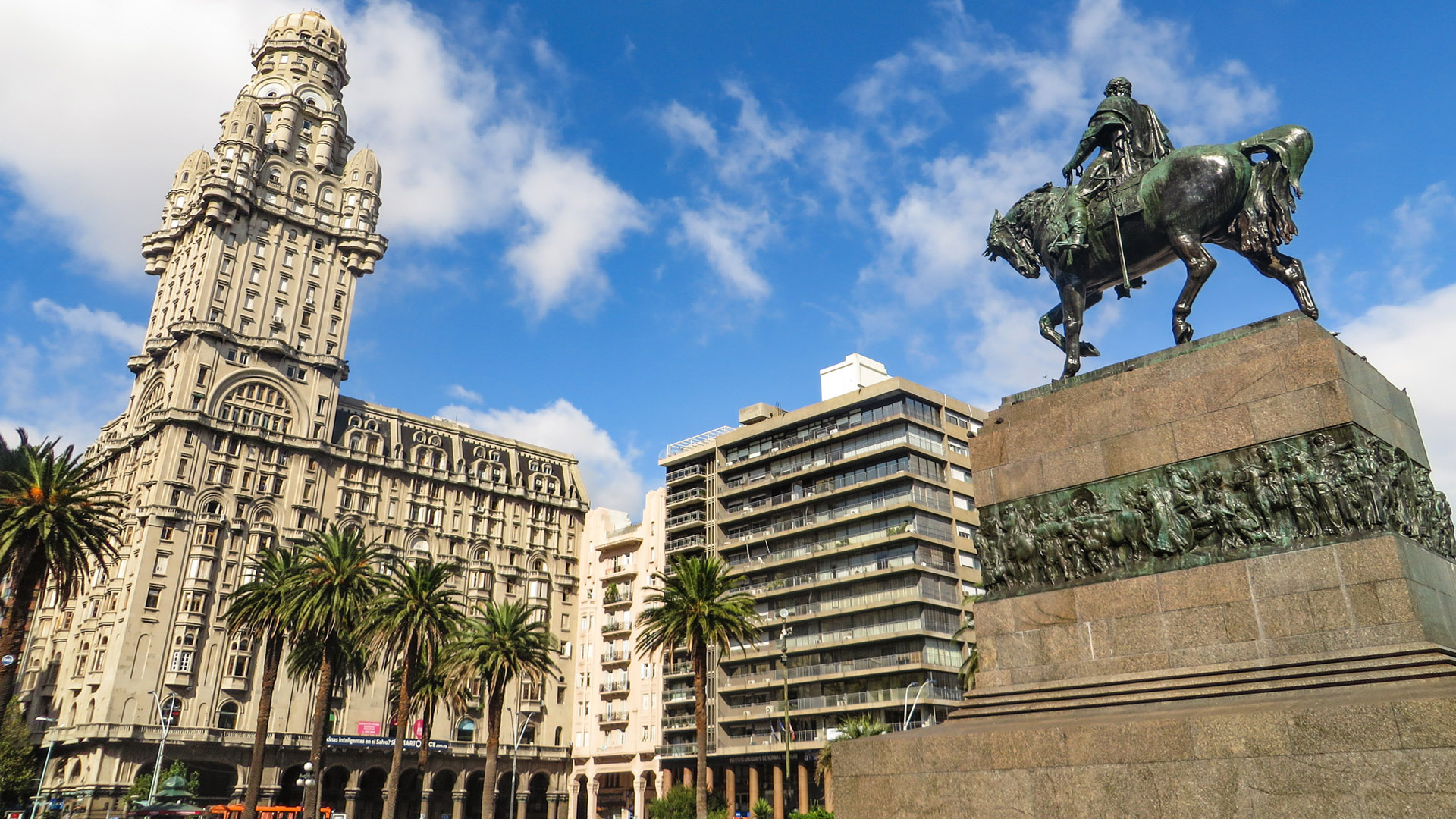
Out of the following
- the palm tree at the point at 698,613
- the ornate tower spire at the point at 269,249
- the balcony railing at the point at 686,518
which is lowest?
the palm tree at the point at 698,613

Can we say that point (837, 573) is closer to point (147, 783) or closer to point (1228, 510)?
point (147, 783)

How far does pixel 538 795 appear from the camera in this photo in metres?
96.2

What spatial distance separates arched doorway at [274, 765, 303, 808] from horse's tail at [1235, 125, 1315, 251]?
82590 millimetres

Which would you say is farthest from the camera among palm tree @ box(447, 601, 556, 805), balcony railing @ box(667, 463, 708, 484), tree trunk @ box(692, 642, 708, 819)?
balcony railing @ box(667, 463, 708, 484)

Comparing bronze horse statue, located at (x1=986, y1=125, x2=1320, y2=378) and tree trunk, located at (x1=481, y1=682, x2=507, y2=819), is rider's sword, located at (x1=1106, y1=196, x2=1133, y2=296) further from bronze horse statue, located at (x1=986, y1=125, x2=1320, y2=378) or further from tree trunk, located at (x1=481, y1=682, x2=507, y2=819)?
tree trunk, located at (x1=481, y1=682, x2=507, y2=819)

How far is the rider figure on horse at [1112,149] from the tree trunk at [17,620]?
122 feet

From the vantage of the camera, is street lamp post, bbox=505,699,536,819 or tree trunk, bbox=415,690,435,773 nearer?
tree trunk, bbox=415,690,435,773

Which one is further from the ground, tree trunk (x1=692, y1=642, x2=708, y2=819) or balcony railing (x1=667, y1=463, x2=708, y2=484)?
balcony railing (x1=667, y1=463, x2=708, y2=484)

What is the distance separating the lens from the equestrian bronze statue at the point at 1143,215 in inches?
740

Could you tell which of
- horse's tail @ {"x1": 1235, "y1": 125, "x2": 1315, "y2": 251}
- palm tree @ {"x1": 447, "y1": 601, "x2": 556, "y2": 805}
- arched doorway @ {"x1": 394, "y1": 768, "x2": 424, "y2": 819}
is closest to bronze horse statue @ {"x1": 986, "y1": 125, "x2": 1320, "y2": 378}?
horse's tail @ {"x1": 1235, "y1": 125, "x2": 1315, "y2": 251}

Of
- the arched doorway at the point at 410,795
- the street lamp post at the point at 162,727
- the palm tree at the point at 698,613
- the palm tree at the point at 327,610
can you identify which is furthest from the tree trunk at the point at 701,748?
the arched doorway at the point at 410,795

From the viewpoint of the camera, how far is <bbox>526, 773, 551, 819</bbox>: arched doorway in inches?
3748

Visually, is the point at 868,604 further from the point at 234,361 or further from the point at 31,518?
the point at 234,361

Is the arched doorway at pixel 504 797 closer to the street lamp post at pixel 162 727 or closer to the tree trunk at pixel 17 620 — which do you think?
the street lamp post at pixel 162 727
